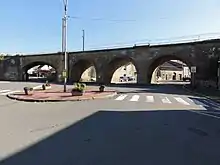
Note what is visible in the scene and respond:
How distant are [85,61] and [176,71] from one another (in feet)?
188

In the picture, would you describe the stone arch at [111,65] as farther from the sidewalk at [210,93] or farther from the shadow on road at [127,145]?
the shadow on road at [127,145]

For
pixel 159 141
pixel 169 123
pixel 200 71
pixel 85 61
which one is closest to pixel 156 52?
pixel 200 71

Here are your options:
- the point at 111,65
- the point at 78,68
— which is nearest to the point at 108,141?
the point at 111,65

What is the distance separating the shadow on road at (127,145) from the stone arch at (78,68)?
1980 inches

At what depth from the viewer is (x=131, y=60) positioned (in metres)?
53.7

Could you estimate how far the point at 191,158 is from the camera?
6.45 meters

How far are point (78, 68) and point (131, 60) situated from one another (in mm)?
14720

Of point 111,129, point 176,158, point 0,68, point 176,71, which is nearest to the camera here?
point 176,158

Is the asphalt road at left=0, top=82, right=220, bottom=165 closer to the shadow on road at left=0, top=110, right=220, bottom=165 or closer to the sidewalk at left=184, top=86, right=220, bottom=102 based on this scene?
the shadow on road at left=0, top=110, right=220, bottom=165

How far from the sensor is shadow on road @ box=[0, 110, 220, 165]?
6230 mm

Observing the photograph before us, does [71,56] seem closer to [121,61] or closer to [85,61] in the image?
[85,61]

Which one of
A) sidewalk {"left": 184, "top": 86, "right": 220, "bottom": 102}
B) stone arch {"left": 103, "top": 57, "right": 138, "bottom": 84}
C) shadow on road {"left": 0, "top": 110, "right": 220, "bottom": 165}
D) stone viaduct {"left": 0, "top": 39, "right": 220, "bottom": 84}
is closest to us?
shadow on road {"left": 0, "top": 110, "right": 220, "bottom": 165}

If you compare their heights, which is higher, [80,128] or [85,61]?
[85,61]

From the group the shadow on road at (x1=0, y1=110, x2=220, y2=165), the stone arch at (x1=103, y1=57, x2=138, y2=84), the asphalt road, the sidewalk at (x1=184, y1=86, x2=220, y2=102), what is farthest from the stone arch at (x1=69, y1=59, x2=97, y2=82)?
the shadow on road at (x1=0, y1=110, x2=220, y2=165)
